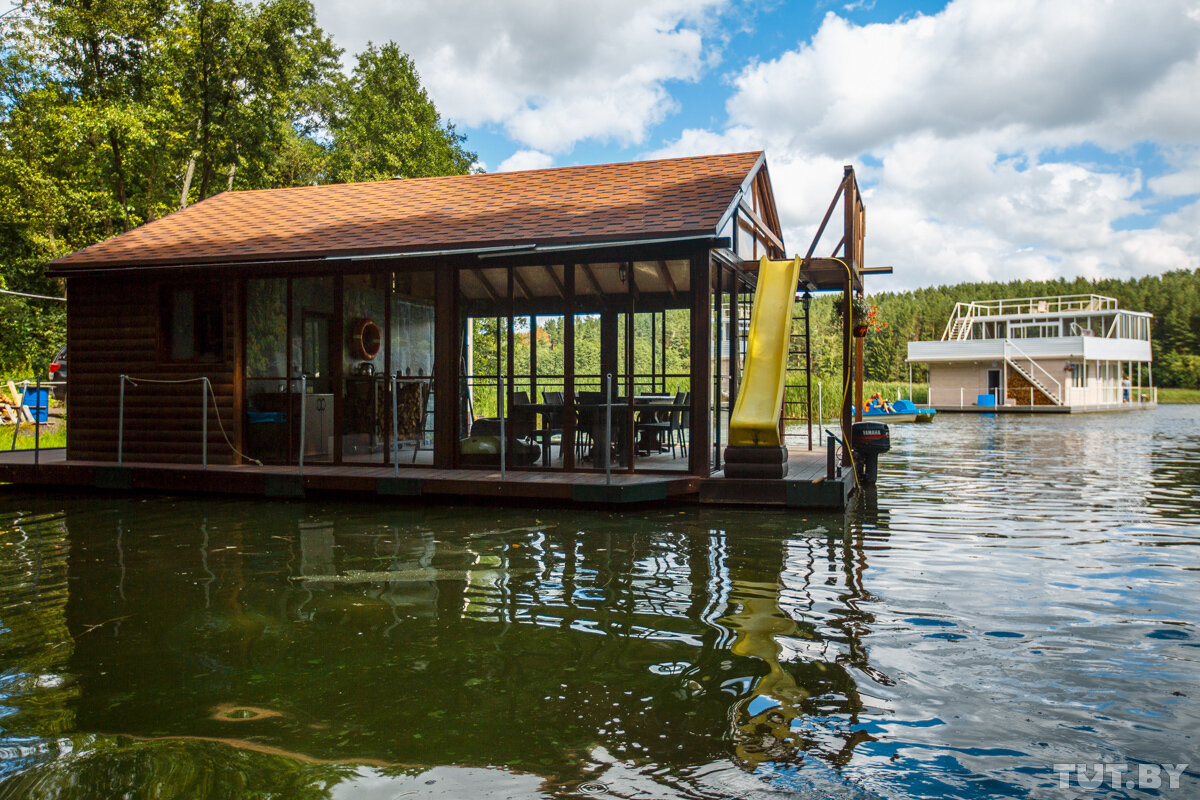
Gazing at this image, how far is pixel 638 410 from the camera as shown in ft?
36.1

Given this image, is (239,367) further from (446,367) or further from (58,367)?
(58,367)

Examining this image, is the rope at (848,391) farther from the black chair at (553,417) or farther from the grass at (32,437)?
the grass at (32,437)

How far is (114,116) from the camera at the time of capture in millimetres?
20844

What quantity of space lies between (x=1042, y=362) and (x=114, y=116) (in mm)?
43046

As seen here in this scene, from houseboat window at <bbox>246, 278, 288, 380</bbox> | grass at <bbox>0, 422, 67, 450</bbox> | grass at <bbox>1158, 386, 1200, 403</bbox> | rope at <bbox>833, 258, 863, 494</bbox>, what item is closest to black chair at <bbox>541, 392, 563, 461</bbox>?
rope at <bbox>833, 258, 863, 494</bbox>

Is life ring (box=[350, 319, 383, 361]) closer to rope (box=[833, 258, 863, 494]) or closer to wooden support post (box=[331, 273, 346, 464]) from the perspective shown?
wooden support post (box=[331, 273, 346, 464])

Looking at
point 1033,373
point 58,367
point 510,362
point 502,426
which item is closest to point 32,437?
point 58,367

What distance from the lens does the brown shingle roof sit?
416 inches

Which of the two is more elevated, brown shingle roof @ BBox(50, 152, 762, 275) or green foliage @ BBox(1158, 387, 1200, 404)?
brown shingle roof @ BBox(50, 152, 762, 275)

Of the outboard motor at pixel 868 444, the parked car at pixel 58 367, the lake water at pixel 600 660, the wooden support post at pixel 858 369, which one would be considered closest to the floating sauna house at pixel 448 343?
the outboard motor at pixel 868 444

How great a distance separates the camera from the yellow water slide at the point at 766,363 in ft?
31.5

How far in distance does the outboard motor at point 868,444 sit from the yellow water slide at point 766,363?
211 centimetres

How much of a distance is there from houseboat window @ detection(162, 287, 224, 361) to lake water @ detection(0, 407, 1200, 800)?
3.76 meters

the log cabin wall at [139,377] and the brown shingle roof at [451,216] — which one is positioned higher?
the brown shingle roof at [451,216]
